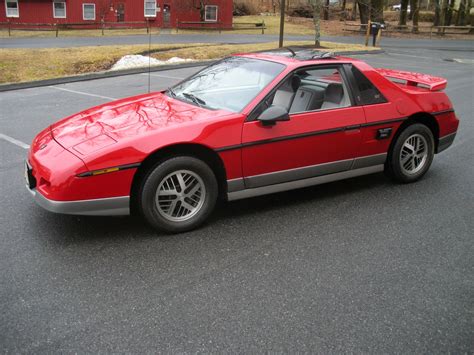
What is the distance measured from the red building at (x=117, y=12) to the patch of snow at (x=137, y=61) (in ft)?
68.1

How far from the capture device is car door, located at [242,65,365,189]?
443 centimetres

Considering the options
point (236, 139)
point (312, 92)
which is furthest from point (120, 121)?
point (312, 92)

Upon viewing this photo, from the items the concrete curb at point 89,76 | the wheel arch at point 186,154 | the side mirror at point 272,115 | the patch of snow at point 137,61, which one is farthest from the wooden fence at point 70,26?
the wheel arch at point 186,154

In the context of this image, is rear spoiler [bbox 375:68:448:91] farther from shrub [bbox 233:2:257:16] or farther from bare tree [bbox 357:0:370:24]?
shrub [bbox 233:2:257:16]

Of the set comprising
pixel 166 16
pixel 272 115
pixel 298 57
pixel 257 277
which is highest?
pixel 166 16

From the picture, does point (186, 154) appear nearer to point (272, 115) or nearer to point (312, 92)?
point (272, 115)

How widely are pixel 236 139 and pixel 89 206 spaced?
133 cm

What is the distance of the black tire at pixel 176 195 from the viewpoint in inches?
157

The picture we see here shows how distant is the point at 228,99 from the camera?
467 centimetres

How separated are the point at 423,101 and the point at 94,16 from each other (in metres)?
36.7

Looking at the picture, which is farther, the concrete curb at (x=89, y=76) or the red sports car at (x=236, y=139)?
the concrete curb at (x=89, y=76)

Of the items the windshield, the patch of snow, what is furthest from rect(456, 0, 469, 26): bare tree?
the windshield

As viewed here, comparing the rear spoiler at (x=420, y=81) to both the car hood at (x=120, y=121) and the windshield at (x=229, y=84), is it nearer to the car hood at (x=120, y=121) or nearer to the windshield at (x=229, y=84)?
the windshield at (x=229, y=84)

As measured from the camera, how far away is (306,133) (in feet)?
15.3
